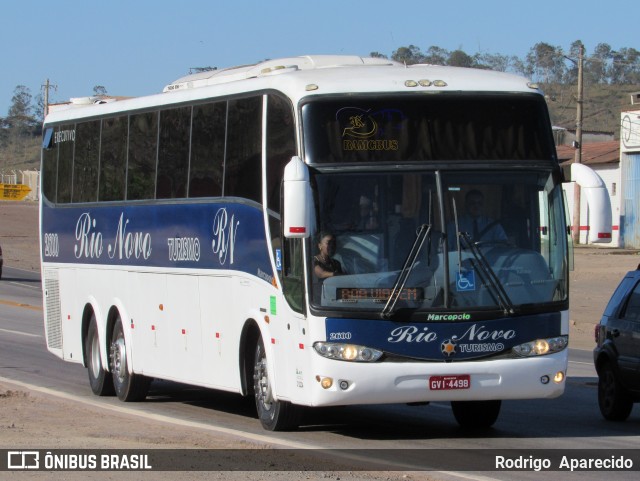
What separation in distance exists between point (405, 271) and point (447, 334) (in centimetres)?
69

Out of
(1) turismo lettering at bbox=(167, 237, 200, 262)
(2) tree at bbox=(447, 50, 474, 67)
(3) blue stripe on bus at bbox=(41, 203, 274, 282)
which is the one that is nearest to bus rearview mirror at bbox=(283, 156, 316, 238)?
(3) blue stripe on bus at bbox=(41, 203, 274, 282)

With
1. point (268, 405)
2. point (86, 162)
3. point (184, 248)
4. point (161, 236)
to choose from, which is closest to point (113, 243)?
point (86, 162)

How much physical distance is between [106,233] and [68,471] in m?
7.89

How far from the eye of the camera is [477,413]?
535 inches

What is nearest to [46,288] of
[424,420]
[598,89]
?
[424,420]

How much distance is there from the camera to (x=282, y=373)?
1256 cm

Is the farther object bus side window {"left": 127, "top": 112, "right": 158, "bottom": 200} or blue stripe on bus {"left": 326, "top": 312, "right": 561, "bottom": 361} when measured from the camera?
bus side window {"left": 127, "top": 112, "right": 158, "bottom": 200}

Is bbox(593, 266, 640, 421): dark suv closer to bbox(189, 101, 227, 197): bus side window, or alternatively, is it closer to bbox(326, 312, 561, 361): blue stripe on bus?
bbox(326, 312, 561, 361): blue stripe on bus

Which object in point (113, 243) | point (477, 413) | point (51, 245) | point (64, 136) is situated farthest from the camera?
point (51, 245)

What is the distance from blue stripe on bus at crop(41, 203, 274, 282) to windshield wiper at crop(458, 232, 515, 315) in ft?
6.55

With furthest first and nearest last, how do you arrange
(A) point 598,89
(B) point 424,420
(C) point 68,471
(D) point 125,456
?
(A) point 598,89
(B) point 424,420
(D) point 125,456
(C) point 68,471

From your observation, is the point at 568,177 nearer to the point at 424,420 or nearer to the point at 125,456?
the point at 424,420

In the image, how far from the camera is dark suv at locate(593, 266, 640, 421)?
1406 cm

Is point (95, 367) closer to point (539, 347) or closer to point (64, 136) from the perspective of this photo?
point (64, 136)
